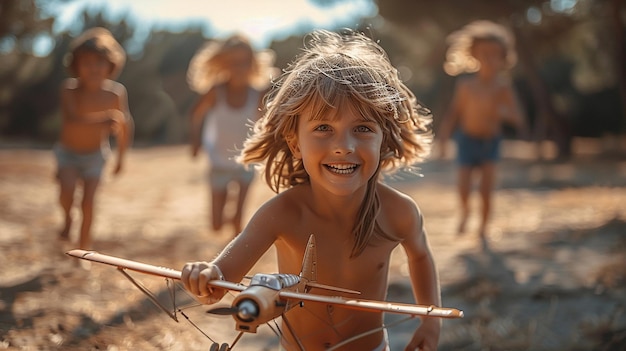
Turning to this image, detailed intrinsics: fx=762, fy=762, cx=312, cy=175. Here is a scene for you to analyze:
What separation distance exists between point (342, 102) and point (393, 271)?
3.34 meters

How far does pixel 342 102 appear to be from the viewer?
239 cm

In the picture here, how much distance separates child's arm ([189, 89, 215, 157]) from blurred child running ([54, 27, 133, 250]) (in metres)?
0.85

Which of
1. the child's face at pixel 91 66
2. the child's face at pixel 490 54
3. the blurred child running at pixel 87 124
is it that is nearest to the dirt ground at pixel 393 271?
the blurred child running at pixel 87 124

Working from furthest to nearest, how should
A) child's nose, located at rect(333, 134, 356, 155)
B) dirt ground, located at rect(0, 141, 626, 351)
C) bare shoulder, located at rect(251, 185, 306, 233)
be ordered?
dirt ground, located at rect(0, 141, 626, 351) < bare shoulder, located at rect(251, 185, 306, 233) < child's nose, located at rect(333, 134, 356, 155)

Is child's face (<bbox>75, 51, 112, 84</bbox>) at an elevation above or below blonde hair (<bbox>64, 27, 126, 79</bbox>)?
below

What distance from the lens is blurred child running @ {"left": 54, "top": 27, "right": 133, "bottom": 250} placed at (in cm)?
600

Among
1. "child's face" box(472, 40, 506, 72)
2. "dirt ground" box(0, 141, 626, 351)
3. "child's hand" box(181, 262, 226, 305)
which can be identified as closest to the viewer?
"child's hand" box(181, 262, 226, 305)

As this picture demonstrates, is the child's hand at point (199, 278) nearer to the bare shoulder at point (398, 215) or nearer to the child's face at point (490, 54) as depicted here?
the bare shoulder at point (398, 215)

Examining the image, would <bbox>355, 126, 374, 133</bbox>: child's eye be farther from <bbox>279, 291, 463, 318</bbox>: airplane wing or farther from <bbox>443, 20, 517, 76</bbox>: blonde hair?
<bbox>443, 20, 517, 76</bbox>: blonde hair

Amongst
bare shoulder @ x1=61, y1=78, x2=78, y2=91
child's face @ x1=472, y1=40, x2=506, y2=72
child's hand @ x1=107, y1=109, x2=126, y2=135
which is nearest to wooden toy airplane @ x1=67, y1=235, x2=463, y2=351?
child's hand @ x1=107, y1=109, x2=126, y2=135

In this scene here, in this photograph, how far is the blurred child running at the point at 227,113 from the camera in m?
6.78

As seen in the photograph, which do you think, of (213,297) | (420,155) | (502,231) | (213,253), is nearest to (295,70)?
(420,155)

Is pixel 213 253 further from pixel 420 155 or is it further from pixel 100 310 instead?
pixel 420 155

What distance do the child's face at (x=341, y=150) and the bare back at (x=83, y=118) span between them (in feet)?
13.0
